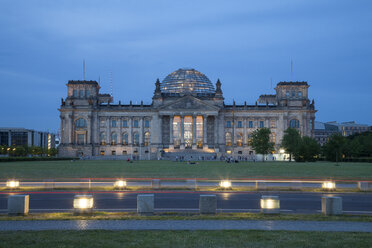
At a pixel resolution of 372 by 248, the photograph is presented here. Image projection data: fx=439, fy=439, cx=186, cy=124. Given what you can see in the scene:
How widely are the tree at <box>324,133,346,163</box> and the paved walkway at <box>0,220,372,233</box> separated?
82689 millimetres

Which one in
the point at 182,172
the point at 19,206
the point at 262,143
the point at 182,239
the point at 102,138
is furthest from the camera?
the point at 102,138

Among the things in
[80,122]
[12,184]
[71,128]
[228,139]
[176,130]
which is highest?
[80,122]

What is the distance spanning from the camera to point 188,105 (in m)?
143

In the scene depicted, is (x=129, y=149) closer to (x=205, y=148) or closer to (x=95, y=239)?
(x=205, y=148)

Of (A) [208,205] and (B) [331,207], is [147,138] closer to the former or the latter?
(A) [208,205]

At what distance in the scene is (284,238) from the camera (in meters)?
14.1

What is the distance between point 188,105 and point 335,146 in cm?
5617

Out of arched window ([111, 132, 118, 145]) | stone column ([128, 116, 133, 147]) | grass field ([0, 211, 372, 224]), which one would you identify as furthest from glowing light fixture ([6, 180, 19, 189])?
arched window ([111, 132, 118, 145])

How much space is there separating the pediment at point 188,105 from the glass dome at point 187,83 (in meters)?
13.5

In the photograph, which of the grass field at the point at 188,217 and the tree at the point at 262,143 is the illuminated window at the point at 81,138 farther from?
the grass field at the point at 188,217

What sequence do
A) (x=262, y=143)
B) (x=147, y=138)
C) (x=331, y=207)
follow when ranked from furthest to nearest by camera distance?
(x=147, y=138) → (x=262, y=143) → (x=331, y=207)

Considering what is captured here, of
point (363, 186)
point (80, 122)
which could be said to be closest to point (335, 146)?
point (363, 186)

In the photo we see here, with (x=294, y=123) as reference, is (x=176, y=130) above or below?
below

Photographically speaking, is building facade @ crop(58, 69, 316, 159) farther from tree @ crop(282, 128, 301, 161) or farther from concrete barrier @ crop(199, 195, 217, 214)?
concrete barrier @ crop(199, 195, 217, 214)
